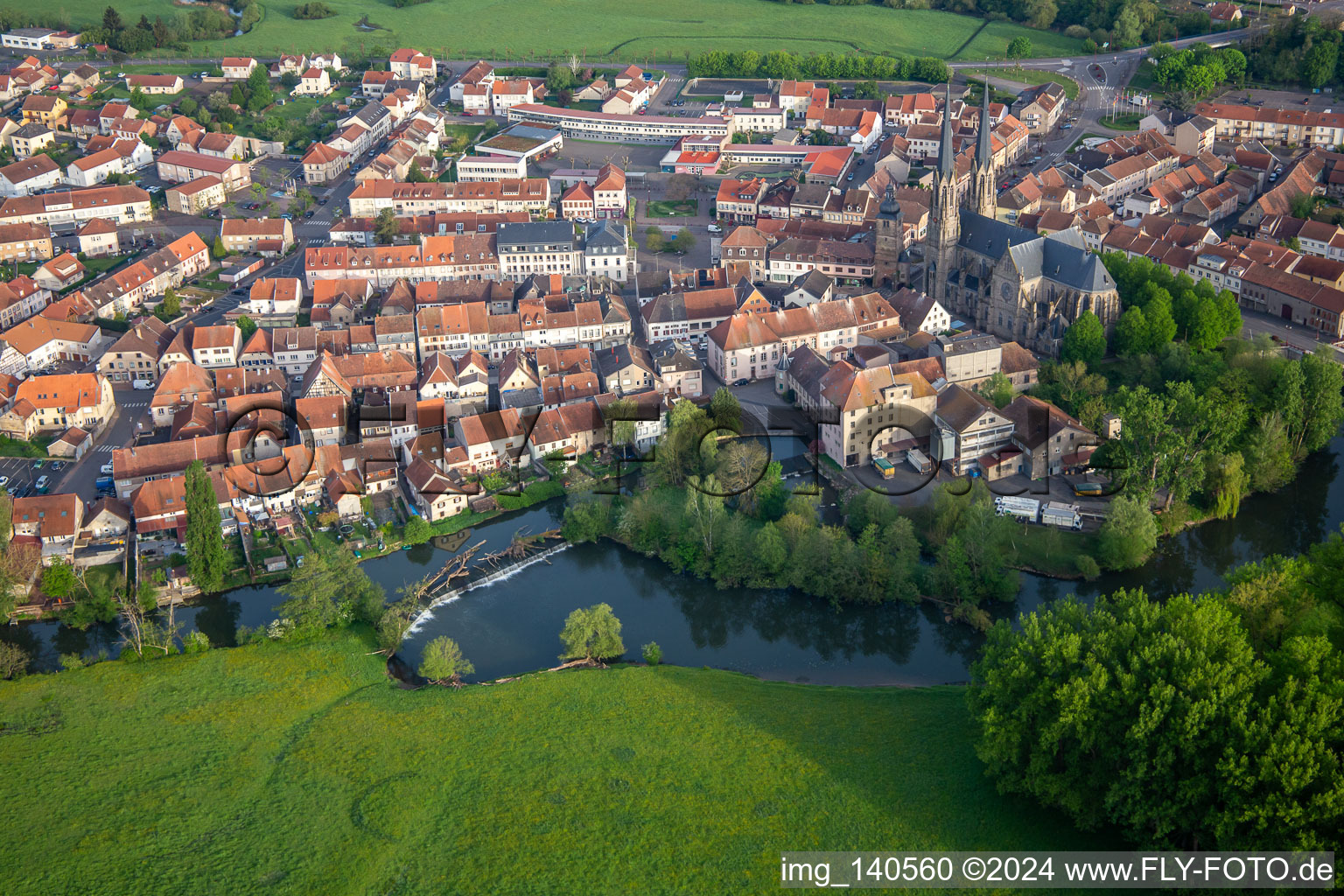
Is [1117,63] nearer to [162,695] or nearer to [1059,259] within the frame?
[1059,259]

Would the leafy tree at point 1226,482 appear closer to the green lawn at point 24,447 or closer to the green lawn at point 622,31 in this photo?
the green lawn at point 24,447

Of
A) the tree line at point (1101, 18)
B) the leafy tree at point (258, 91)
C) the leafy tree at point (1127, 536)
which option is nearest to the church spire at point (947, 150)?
the leafy tree at point (1127, 536)

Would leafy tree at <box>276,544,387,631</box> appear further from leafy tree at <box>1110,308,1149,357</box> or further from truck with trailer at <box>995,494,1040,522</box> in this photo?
leafy tree at <box>1110,308,1149,357</box>

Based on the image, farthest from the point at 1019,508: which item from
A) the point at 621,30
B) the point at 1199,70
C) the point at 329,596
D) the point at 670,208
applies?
the point at 621,30

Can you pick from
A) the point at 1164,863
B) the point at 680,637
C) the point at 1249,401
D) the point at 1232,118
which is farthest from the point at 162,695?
the point at 1232,118

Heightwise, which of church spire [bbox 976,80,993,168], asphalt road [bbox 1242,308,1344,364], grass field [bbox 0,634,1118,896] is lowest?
grass field [bbox 0,634,1118,896]

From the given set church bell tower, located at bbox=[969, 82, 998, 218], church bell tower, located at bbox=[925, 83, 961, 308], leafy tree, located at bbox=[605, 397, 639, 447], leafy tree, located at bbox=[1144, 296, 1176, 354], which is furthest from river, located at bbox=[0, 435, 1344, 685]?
church bell tower, located at bbox=[969, 82, 998, 218]
